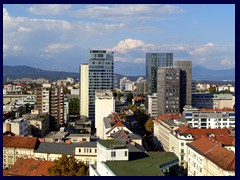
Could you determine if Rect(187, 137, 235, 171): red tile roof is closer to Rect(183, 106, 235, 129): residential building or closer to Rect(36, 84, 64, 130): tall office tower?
Rect(183, 106, 235, 129): residential building

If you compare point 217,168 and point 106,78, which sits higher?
point 106,78

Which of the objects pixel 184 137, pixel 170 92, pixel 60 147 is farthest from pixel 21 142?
pixel 170 92

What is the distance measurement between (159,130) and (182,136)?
5042 millimetres

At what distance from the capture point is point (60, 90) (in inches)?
934

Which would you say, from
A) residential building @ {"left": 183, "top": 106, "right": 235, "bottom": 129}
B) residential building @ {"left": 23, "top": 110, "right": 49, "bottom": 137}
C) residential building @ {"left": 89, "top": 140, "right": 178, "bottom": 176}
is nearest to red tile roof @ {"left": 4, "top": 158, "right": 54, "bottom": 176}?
residential building @ {"left": 89, "top": 140, "right": 178, "bottom": 176}

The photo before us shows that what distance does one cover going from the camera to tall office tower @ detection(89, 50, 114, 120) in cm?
2712

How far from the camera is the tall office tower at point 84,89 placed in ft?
89.1

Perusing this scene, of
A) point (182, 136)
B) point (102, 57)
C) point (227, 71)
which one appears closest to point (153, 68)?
point (102, 57)

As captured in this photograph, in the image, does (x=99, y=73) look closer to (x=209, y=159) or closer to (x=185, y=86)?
(x=185, y=86)

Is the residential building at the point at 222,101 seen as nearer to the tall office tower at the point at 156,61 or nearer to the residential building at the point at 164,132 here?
the tall office tower at the point at 156,61

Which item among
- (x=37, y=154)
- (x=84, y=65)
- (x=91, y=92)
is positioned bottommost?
(x=37, y=154)

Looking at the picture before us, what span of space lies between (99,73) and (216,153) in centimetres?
1695

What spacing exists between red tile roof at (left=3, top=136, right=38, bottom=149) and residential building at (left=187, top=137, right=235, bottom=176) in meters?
5.07
